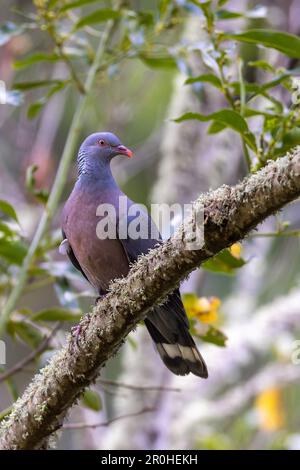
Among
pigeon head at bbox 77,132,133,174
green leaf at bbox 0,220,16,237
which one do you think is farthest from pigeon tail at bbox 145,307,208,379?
pigeon head at bbox 77,132,133,174

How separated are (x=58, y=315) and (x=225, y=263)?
99cm

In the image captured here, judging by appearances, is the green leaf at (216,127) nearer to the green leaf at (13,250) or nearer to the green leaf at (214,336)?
the green leaf at (214,336)

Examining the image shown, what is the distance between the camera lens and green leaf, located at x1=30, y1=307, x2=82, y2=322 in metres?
4.11

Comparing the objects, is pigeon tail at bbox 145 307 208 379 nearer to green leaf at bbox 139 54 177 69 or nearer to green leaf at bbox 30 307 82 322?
green leaf at bbox 30 307 82 322

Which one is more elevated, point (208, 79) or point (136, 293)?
point (208, 79)

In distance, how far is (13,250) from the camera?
406cm

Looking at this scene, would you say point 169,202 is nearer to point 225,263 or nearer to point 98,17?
point 98,17

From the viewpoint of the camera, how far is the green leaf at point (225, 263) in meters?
3.67

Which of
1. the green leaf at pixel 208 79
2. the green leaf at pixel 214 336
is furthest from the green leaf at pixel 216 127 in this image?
the green leaf at pixel 214 336

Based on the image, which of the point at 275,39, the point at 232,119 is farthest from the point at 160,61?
the point at 232,119

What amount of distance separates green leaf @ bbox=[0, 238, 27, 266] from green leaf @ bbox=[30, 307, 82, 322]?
12.1 inches

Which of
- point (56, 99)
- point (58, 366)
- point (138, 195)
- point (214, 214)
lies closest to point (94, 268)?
point (58, 366)

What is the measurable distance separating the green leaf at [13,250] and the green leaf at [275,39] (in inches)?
60.9
